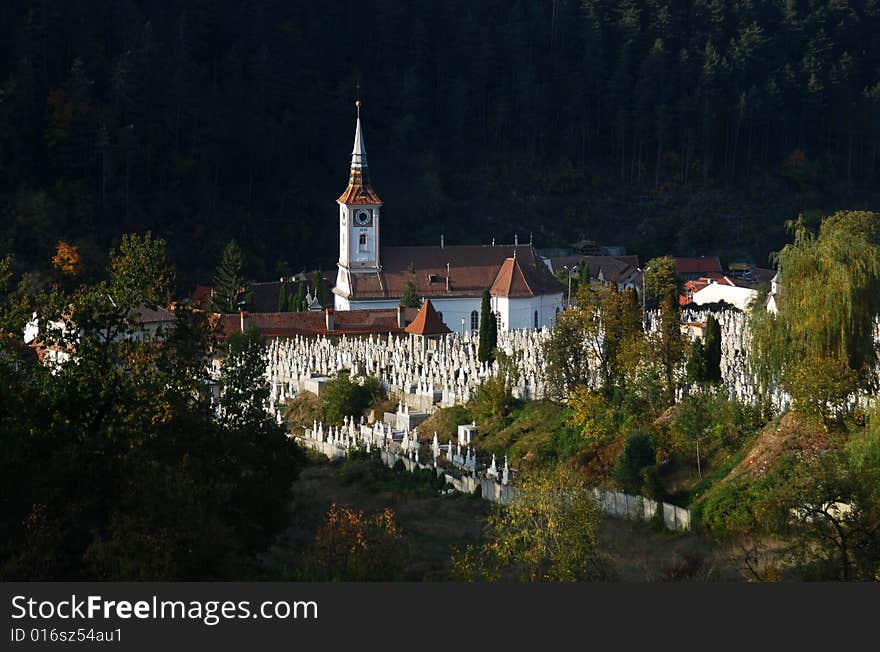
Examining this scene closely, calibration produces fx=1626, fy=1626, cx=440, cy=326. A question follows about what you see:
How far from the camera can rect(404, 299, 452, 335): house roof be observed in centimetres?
6050

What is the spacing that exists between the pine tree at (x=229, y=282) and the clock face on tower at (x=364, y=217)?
602cm

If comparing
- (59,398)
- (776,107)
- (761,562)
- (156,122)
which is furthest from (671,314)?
(776,107)

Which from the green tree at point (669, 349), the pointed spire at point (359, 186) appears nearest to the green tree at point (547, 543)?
the green tree at point (669, 349)

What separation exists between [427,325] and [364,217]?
1905 centimetres

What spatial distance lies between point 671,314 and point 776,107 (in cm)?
7614

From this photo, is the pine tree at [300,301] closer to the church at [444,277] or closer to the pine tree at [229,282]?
the church at [444,277]

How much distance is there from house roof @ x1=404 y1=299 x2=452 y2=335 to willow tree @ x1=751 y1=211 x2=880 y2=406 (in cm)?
2506

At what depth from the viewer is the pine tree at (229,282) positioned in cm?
7225

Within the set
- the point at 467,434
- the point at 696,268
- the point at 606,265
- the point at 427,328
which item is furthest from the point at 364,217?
the point at 467,434

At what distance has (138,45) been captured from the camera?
95.6m

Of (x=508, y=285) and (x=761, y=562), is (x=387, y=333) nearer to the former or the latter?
(x=508, y=285)

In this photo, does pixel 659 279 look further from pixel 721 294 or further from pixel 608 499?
pixel 608 499

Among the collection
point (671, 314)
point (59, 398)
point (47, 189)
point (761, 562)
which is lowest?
point (761, 562)

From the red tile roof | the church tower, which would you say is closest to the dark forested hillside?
the church tower
